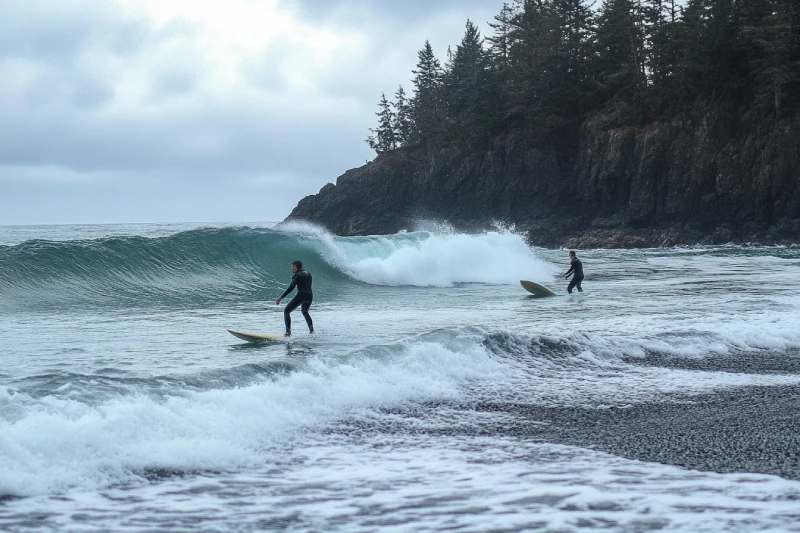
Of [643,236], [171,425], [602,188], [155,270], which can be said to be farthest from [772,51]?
[171,425]

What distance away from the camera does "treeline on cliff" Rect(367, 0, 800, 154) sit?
49.5 m

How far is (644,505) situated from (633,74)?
58167 millimetres

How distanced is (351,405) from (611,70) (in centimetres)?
5731

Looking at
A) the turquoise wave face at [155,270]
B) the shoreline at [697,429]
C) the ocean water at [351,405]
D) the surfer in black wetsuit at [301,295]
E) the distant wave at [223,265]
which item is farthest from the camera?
the distant wave at [223,265]

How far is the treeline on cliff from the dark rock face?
2.15 meters

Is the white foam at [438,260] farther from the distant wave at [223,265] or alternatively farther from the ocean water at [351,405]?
the ocean water at [351,405]

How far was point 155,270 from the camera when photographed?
22.7m

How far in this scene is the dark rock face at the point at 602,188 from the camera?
153 feet

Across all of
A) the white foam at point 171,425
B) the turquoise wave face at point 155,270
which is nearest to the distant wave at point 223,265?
the turquoise wave face at point 155,270

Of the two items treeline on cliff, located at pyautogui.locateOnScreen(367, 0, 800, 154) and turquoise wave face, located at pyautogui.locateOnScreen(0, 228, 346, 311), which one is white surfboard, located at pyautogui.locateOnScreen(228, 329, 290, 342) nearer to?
turquoise wave face, located at pyautogui.locateOnScreen(0, 228, 346, 311)

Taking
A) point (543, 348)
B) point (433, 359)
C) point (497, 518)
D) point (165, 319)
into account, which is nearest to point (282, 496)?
point (497, 518)

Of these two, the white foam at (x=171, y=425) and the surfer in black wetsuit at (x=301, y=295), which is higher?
the surfer in black wetsuit at (x=301, y=295)

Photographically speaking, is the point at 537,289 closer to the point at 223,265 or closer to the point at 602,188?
the point at 223,265

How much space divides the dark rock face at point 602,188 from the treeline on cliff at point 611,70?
7.05ft
